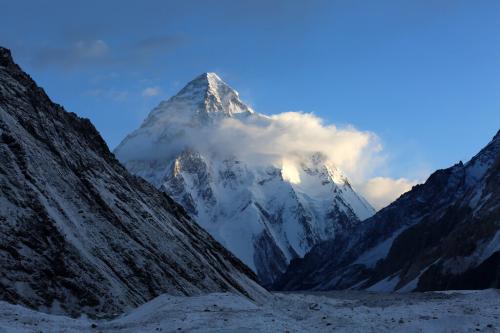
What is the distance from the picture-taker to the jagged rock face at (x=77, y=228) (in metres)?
50.2

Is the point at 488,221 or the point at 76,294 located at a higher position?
the point at 488,221

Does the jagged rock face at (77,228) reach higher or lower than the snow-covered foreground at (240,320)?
higher

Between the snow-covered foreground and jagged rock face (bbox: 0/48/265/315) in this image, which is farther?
jagged rock face (bbox: 0/48/265/315)

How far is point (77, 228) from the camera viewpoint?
195 feet

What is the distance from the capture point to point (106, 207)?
6694cm

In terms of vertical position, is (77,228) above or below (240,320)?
above

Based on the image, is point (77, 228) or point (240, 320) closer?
point (240, 320)

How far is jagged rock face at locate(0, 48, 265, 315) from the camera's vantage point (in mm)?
50250

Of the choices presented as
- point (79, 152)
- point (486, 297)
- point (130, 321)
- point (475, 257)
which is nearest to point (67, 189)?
point (79, 152)

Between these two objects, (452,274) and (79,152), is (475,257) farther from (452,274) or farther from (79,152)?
(79,152)

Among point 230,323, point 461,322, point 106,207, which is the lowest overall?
point 461,322

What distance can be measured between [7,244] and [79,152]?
26630mm

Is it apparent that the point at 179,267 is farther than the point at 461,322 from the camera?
Yes

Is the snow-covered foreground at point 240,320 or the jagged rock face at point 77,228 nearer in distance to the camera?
the snow-covered foreground at point 240,320
